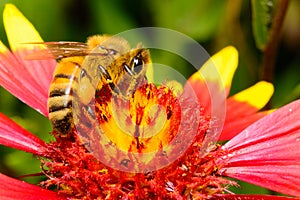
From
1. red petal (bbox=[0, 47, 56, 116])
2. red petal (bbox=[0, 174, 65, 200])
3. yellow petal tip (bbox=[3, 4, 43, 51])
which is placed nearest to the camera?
red petal (bbox=[0, 174, 65, 200])

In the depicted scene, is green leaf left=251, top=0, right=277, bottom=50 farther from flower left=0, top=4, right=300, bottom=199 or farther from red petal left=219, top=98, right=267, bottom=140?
flower left=0, top=4, right=300, bottom=199

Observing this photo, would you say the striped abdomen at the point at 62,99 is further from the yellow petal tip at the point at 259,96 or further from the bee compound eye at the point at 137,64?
the yellow petal tip at the point at 259,96

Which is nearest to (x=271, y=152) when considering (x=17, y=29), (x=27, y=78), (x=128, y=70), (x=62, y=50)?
(x=128, y=70)

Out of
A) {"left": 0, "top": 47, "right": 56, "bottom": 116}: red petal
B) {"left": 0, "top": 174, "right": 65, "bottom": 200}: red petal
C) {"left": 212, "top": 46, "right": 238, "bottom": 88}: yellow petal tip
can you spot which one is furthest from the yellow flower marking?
{"left": 0, "top": 174, "right": 65, "bottom": 200}: red petal

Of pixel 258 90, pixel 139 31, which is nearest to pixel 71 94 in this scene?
pixel 258 90

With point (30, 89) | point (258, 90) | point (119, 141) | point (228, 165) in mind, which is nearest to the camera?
point (119, 141)

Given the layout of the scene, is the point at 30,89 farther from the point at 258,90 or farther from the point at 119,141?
the point at 258,90
